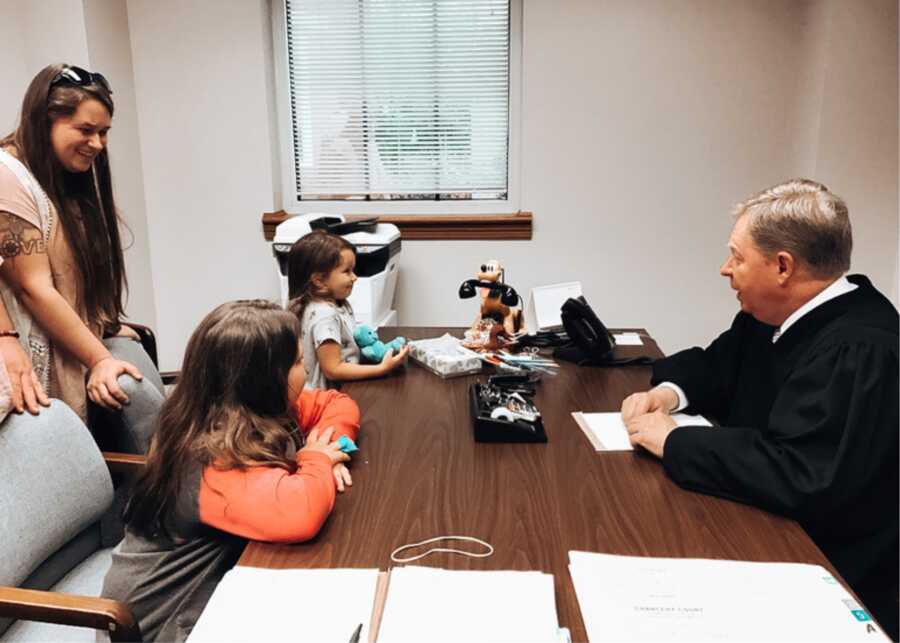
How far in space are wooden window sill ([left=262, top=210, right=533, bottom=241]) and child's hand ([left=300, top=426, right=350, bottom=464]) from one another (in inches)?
80.3

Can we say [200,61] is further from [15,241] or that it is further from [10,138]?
[15,241]

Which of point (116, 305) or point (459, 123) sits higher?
point (459, 123)

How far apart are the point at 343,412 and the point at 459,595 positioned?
23.4 inches

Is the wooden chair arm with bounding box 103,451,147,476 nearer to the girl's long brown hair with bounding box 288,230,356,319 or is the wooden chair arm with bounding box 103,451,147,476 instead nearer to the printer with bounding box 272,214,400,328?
the girl's long brown hair with bounding box 288,230,356,319

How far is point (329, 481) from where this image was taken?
1.11m

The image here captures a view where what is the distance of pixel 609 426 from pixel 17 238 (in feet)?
4.62

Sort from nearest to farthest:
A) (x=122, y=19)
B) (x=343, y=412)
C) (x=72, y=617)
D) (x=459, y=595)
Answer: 1. (x=459, y=595)
2. (x=72, y=617)
3. (x=343, y=412)
4. (x=122, y=19)

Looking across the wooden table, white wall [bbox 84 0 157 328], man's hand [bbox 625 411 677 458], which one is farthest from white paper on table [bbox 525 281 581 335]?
white wall [bbox 84 0 157 328]

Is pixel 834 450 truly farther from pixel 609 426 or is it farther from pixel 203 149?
pixel 203 149

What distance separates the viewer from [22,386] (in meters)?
1.37

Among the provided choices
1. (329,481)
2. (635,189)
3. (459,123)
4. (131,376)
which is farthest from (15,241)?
(635,189)

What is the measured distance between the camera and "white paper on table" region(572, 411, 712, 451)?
4.47 feet

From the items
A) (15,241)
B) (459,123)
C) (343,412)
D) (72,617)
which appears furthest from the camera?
(459,123)

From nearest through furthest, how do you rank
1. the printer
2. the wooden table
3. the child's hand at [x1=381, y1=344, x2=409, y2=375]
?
the wooden table
the child's hand at [x1=381, y1=344, x2=409, y2=375]
the printer
